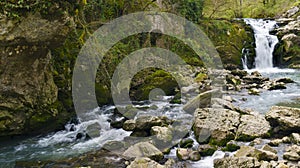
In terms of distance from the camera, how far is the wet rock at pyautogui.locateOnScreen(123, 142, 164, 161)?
675 cm

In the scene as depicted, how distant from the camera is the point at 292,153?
6.31m

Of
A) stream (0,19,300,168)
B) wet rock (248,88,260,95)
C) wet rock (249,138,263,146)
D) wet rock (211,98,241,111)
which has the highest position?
wet rock (211,98,241,111)

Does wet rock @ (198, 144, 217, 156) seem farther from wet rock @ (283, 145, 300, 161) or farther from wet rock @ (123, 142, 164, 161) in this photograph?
wet rock @ (283, 145, 300, 161)

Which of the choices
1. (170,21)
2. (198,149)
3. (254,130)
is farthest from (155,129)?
(170,21)

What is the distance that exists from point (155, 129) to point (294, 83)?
10952 mm

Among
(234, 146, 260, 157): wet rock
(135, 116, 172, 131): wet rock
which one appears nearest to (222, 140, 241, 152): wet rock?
(234, 146, 260, 157): wet rock

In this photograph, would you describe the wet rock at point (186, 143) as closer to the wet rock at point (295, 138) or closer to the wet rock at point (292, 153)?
the wet rock at point (292, 153)

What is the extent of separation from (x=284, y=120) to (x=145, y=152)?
3946mm

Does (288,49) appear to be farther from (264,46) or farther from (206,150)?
(206,150)

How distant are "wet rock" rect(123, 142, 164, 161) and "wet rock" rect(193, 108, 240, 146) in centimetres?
145

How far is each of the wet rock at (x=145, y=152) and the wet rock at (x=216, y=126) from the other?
1.45 meters

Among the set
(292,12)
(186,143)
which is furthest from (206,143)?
(292,12)

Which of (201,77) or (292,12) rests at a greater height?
(292,12)

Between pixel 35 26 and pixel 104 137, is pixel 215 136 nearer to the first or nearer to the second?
pixel 104 137
